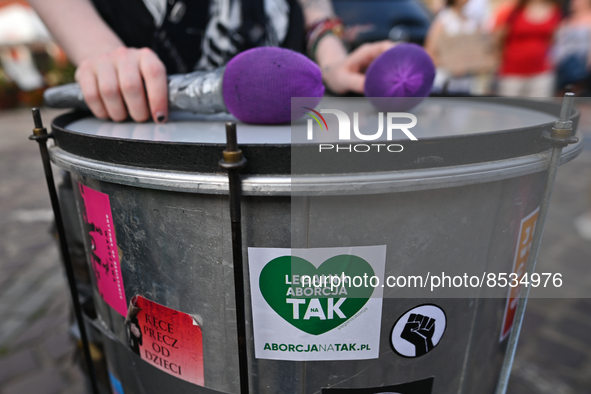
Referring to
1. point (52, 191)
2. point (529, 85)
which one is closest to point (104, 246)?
point (52, 191)

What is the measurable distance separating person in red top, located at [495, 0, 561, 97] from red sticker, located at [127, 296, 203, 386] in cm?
334

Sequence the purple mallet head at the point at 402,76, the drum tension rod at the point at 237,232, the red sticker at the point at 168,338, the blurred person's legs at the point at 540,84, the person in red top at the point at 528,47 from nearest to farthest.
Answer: the drum tension rod at the point at 237,232, the red sticker at the point at 168,338, the purple mallet head at the point at 402,76, the person in red top at the point at 528,47, the blurred person's legs at the point at 540,84

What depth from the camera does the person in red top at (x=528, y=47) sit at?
127 inches

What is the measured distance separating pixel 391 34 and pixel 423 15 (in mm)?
717

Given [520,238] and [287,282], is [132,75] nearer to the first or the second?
[287,282]

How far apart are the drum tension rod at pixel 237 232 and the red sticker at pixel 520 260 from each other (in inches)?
23.6

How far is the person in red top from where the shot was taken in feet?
10.6

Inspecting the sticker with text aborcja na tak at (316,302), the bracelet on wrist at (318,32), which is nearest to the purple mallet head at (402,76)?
the sticker with text aborcja na tak at (316,302)

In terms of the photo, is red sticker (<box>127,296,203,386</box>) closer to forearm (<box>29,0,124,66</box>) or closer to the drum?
the drum

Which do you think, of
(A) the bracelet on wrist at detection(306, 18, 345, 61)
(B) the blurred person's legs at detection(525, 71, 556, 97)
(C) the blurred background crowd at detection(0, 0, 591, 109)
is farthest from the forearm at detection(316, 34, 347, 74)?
(B) the blurred person's legs at detection(525, 71, 556, 97)

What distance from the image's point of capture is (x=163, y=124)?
967mm

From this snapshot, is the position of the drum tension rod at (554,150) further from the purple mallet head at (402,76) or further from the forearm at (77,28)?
the forearm at (77,28)

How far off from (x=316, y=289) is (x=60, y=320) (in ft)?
6.74

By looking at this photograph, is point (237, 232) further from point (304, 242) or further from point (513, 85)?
point (513, 85)
